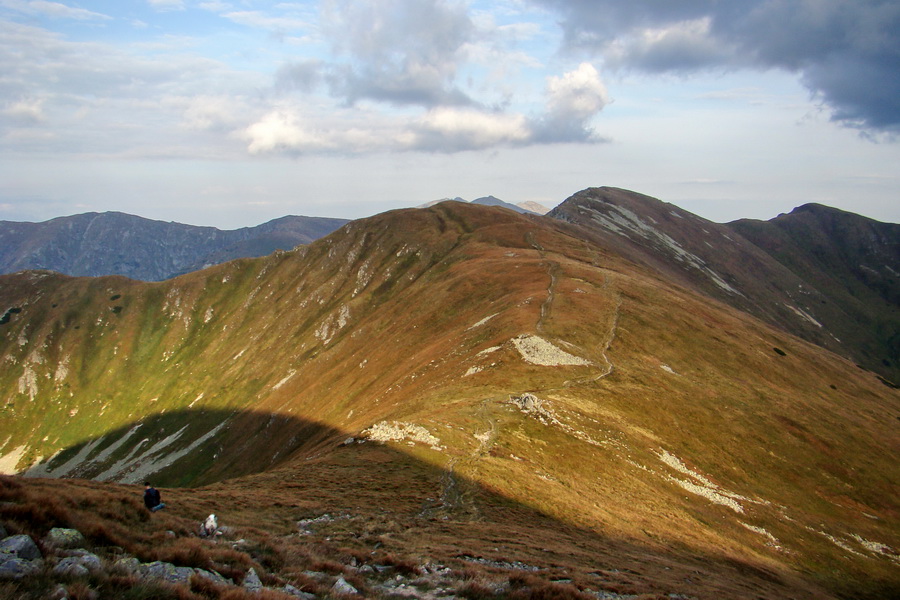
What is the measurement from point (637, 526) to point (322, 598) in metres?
28.1

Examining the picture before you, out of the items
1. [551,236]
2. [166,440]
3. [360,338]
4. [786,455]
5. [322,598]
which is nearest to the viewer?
[322,598]

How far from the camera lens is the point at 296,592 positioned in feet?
43.0

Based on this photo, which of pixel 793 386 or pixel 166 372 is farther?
pixel 166 372

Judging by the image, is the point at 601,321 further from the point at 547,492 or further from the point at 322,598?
the point at 322,598

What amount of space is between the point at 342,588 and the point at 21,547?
26.0ft

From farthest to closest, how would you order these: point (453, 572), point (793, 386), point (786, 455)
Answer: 1. point (793, 386)
2. point (786, 455)
3. point (453, 572)

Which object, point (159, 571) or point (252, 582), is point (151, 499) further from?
point (252, 582)

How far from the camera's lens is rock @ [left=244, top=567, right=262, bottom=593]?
1256 cm

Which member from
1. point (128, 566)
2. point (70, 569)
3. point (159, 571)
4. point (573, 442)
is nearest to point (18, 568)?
point (70, 569)

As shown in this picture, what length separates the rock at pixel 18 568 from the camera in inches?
380

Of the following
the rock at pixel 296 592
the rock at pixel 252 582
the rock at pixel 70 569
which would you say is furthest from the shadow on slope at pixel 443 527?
the rock at pixel 70 569

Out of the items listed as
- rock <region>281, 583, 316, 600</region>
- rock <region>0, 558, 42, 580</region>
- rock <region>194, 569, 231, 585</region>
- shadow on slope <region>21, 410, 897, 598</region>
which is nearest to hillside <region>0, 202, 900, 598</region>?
shadow on slope <region>21, 410, 897, 598</region>

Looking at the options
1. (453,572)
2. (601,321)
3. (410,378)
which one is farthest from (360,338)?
(453,572)

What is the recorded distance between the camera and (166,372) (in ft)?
645
